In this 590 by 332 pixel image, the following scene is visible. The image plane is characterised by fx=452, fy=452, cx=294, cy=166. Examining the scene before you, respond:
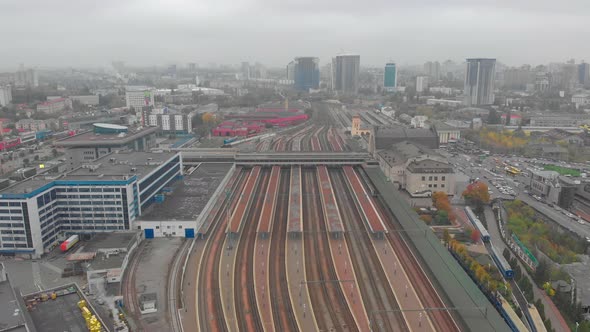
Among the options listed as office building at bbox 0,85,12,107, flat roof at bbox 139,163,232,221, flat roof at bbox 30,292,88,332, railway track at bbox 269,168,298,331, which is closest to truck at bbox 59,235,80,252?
flat roof at bbox 139,163,232,221

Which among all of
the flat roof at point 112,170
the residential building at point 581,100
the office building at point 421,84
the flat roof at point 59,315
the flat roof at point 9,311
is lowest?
the flat roof at point 59,315

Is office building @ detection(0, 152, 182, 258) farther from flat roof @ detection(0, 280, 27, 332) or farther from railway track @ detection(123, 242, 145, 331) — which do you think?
flat roof @ detection(0, 280, 27, 332)

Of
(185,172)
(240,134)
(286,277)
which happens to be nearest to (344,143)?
(240,134)

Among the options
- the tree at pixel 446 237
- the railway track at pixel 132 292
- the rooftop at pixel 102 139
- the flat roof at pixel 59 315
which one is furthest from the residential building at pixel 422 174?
the rooftop at pixel 102 139

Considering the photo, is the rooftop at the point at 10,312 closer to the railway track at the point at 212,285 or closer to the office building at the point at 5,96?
the railway track at the point at 212,285

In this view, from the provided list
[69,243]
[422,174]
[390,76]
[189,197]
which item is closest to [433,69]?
[390,76]

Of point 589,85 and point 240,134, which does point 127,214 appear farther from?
point 589,85
